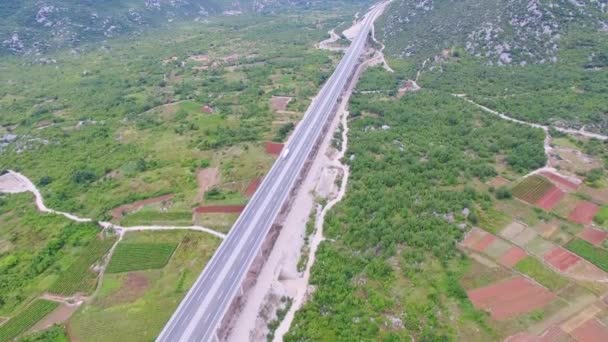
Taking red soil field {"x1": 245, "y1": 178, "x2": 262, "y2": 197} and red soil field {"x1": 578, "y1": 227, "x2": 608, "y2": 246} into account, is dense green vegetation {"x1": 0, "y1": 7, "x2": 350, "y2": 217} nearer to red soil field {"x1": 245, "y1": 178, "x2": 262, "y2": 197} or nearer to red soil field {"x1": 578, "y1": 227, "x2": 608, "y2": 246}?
red soil field {"x1": 245, "y1": 178, "x2": 262, "y2": 197}

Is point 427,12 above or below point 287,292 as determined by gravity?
above

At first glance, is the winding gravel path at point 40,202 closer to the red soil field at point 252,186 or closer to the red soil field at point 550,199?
the red soil field at point 252,186

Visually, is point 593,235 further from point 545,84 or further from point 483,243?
point 545,84

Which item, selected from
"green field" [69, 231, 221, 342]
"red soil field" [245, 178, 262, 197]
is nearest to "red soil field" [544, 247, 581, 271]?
"green field" [69, 231, 221, 342]

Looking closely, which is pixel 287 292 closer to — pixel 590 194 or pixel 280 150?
pixel 280 150

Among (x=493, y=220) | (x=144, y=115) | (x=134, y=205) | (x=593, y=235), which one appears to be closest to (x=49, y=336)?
(x=134, y=205)

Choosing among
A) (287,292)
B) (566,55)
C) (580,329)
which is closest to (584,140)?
(566,55)
